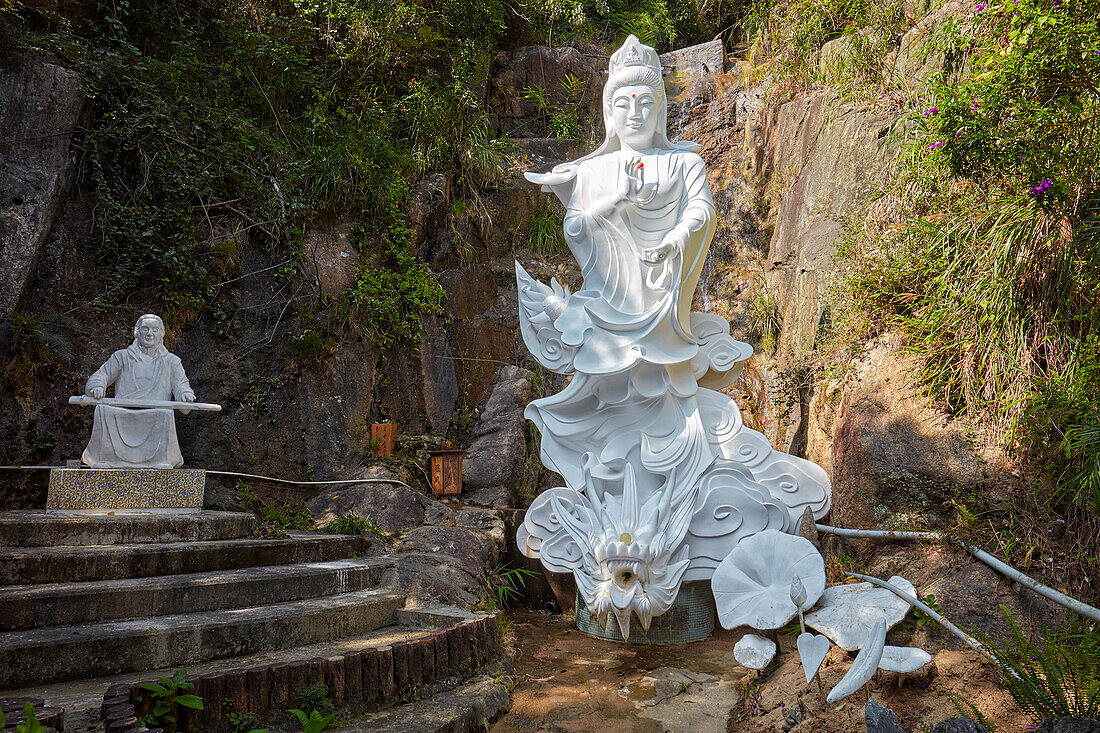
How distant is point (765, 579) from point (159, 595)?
3.19 meters

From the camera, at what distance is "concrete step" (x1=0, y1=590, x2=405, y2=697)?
3330 mm

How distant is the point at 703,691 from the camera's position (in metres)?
4.37

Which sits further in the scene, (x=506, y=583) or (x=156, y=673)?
(x=506, y=583)

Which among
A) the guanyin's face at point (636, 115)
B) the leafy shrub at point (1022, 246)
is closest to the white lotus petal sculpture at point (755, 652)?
the leafy shrub at point (1022, 246)

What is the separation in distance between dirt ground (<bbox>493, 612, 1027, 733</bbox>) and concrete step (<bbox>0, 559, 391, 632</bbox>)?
4.58ft

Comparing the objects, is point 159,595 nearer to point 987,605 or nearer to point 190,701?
point 190,701

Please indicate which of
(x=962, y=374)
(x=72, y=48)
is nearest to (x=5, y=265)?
(x=72, y=48)

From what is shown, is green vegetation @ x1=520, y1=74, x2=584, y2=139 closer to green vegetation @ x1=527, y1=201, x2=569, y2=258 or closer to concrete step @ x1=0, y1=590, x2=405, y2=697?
green vegetation @ x1=527, y1=201, x2=569, y2=258

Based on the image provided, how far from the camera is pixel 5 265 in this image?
6410 millimetres

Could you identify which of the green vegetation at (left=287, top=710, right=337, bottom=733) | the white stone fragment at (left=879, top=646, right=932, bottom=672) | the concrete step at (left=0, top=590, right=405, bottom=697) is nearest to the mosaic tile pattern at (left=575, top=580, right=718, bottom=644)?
the white stone fragment at (left=879, top=646, right=932, bottom=672)

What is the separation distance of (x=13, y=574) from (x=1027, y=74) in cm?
600

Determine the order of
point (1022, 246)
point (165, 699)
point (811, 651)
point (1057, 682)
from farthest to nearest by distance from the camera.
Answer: point (1022, 246) < point (811, 651) < point (165, 699) < point (1057, 682)

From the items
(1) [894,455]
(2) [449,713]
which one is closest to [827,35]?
(1) [894,455]

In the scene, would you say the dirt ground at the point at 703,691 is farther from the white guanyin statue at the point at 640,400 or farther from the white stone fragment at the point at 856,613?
the white guanyin statue at the point at 640,400
